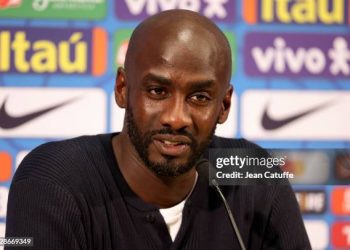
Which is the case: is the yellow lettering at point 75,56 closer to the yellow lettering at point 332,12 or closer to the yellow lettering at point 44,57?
the yellow lettering at point 44,57

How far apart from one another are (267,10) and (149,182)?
90cm

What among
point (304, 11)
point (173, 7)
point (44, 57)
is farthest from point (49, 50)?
point (304, 11)

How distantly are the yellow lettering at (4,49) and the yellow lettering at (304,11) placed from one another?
2.96 feet

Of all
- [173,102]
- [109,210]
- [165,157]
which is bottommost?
[109,210]

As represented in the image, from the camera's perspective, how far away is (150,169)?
1.03 metres

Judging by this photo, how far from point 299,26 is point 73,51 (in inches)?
28.8

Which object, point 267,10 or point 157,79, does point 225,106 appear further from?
point 267,10

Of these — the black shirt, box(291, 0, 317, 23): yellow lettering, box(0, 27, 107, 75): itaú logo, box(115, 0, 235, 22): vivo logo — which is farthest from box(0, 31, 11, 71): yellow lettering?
box(291, 0, 317, 23): yellow lettering

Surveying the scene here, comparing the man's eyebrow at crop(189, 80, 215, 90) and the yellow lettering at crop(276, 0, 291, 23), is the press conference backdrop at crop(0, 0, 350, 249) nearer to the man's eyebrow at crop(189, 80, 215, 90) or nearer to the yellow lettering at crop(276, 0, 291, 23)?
the yellow lettering at crop(276, 0, 291, 23)

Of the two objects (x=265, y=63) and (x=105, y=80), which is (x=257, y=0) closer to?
(x=265, y=63)

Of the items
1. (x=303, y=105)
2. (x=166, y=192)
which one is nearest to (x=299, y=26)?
(x=303, y=105)

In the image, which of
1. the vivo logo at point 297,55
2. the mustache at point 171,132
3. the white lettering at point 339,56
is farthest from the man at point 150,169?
the white lettering at point 339,56

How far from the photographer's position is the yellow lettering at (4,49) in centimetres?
161

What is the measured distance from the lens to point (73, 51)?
1.64 metres
